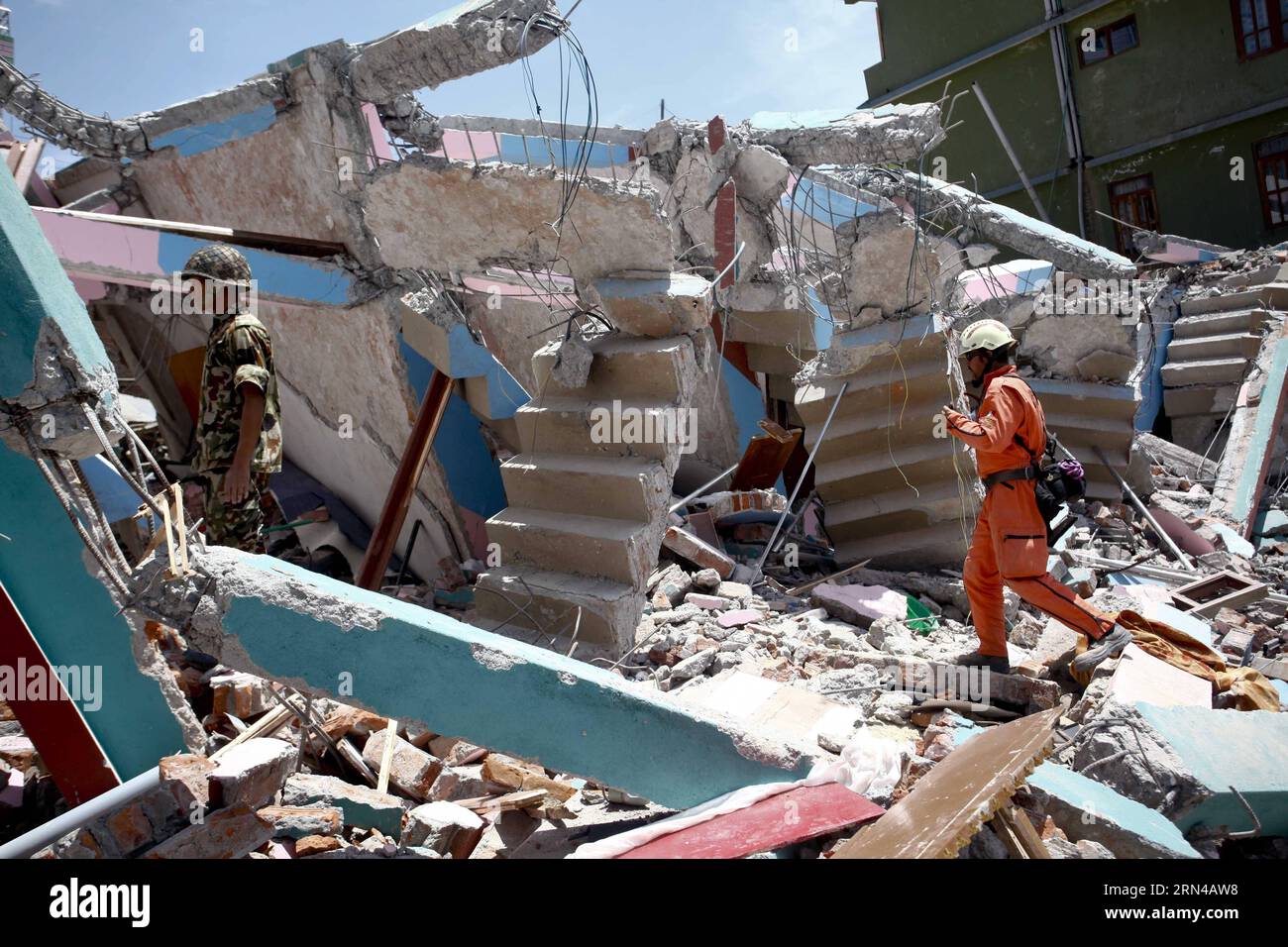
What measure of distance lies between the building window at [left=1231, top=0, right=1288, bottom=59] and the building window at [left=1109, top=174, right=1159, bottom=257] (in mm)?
2463

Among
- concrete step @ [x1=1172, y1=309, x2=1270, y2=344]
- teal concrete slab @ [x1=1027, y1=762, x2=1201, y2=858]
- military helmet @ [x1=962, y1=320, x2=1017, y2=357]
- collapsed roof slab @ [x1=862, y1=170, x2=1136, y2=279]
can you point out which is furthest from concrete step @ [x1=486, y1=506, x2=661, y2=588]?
concrete step @ [x1=1172, y1=309, x2=1270, y2=344]

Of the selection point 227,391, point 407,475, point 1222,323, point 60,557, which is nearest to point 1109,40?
point 1222,323

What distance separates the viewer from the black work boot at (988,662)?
4359mm

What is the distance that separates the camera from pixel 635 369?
4.74 metres

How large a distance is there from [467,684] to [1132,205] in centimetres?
1879

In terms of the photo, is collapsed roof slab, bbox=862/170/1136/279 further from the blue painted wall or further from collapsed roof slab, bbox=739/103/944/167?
the blue painted wall

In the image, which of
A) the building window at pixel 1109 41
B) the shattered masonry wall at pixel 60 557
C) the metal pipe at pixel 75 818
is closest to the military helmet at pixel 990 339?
the shattered masonry wall at pixel 60 557

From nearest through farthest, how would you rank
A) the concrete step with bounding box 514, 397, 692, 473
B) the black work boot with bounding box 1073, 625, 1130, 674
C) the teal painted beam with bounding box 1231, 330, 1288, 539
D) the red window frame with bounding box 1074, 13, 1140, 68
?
1. the black work boot with bounding box 1073, 625, 1130, 674
2. the concrete step with bounding box 514, 397, 692, 473
3. the teal painted beam with bounding box 1231, 330, 1288, 539
4. the red window frame with bounding box 1074, 13, 1140, 68

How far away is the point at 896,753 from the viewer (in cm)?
307

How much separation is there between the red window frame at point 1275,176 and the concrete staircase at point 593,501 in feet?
51.1

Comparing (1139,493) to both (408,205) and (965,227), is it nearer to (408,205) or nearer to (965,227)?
(965,227)

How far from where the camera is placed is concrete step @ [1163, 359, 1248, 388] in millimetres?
9055
